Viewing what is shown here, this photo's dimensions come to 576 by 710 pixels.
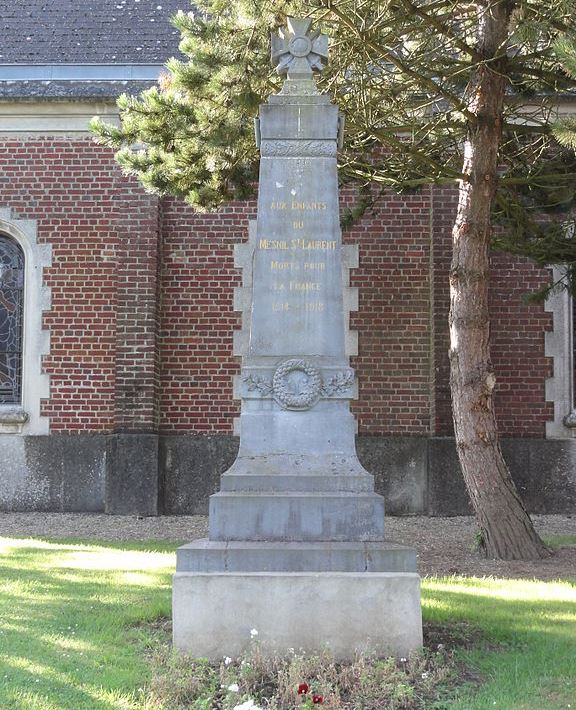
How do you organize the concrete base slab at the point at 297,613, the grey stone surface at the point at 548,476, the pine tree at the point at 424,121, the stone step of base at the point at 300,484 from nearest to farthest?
the concrete base slab at the point at 297,613 → the stone step of base at the point at 300,484 → the pine tree at the point at 424,121 → the grey stone surface at the point at 548,476

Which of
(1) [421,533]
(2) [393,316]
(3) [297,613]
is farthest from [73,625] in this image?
(2) [393,316]

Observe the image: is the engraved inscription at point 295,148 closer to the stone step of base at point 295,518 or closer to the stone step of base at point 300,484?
the stone step of base at point 300,484

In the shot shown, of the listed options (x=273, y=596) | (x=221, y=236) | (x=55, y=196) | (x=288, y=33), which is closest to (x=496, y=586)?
(x=273, y=596)

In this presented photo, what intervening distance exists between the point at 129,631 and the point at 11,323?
7296 millimetres

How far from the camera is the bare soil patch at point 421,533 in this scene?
25.2 feet

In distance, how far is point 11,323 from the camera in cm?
1173

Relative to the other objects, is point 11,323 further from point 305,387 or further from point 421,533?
point 305,387

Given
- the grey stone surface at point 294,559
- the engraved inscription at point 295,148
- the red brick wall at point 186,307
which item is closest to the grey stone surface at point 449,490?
the red brick wall at point 186,307

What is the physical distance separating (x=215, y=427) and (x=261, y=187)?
5947 millimetres

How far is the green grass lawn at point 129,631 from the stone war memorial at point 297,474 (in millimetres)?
508

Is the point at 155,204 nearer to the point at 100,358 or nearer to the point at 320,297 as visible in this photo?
the point at 100,358

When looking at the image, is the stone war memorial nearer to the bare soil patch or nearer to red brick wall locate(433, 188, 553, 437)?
the bare soil patch

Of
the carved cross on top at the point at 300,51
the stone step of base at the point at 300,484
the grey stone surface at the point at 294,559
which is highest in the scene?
the carved cross on top at the point at 300,51

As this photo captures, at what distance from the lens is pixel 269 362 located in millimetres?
5746
